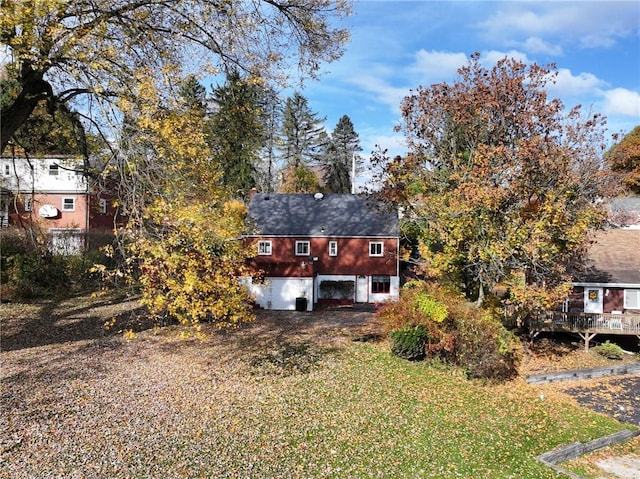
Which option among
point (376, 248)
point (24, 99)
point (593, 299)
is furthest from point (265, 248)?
point (24, 99)

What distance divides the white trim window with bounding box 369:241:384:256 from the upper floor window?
76.8 feet

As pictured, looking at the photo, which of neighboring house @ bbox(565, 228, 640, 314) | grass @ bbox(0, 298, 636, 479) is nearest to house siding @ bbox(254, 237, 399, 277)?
neighboring house @ bbox(565, 228, 640, 314)

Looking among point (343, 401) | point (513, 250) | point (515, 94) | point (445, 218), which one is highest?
point (515, 94)

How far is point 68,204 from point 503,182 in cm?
3249

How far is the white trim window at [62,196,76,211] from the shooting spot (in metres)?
35.4

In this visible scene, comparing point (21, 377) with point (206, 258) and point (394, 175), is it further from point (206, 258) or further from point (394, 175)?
point (394, 175)

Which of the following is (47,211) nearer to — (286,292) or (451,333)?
(286,292)

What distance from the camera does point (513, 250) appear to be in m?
16.1

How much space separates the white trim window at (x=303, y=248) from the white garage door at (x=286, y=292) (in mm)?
3426

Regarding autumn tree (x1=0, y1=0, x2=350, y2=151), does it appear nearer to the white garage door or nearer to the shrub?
the shrub

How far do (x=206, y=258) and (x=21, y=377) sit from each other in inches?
300

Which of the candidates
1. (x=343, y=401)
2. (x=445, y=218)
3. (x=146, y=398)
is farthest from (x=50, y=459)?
(x=445, y=218)

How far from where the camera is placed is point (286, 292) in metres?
28.1

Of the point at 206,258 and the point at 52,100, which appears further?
the point at 52,100
